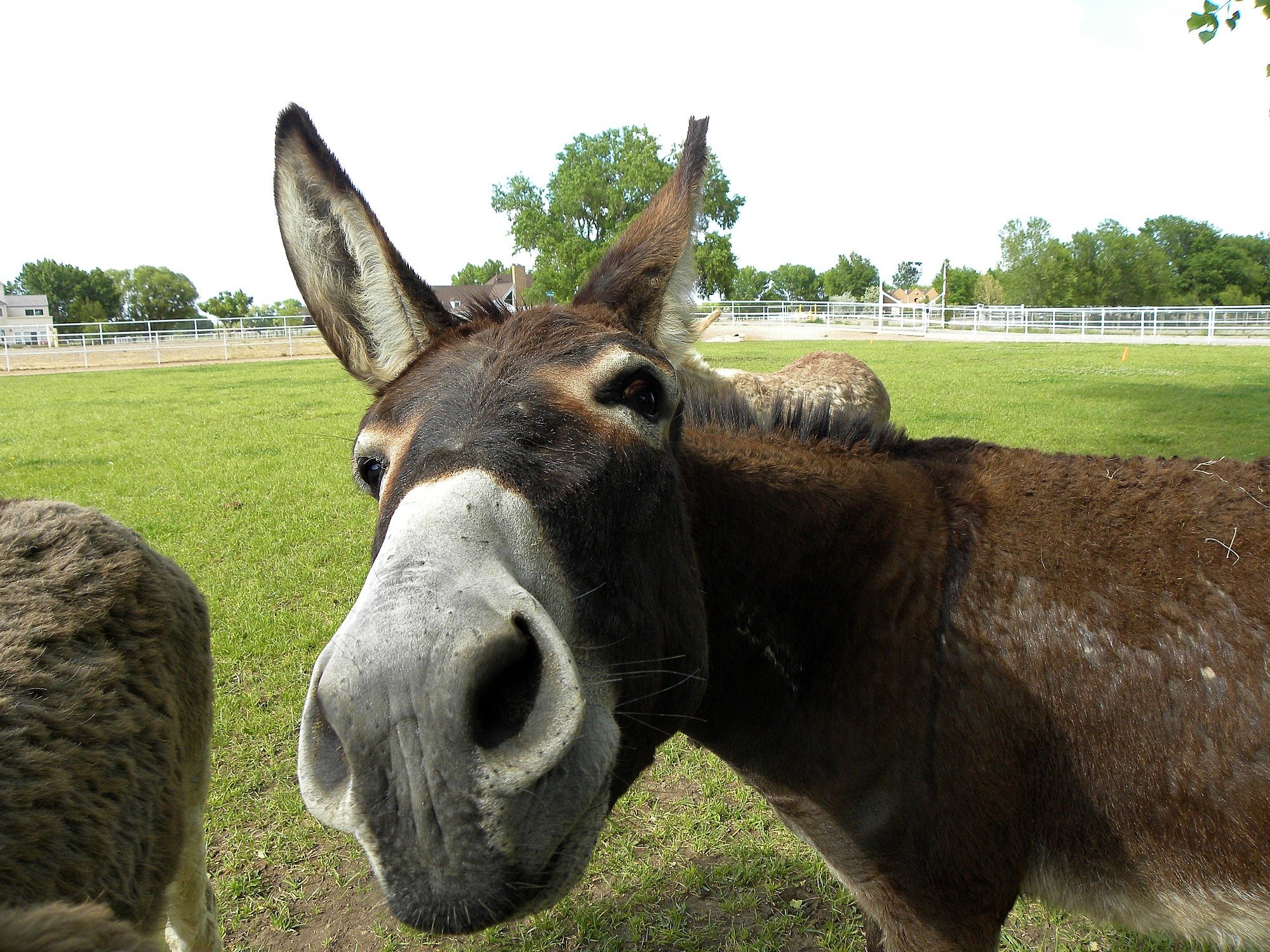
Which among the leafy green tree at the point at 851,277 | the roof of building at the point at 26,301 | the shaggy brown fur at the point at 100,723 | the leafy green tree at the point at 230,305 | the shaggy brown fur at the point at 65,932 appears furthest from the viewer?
the leafy green tree at the point at 851,277

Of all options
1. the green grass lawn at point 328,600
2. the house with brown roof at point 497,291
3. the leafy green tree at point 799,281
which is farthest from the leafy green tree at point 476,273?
the green grass lawn at point 328,600

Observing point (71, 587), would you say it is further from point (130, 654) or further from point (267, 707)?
point (267, 707)

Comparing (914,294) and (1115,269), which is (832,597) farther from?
(914,294)

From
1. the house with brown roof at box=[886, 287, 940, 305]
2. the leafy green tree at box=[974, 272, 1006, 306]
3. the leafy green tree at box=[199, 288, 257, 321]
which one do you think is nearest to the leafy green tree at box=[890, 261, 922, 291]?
the house with brown roof at box=[886, 287, 940, 305]

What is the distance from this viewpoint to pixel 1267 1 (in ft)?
20.1

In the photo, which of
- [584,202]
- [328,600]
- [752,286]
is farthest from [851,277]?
[328,600]

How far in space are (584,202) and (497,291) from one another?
36.4 m

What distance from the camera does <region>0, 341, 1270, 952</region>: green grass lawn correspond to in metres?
3.46

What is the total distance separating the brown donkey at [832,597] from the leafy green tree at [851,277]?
12288 cm

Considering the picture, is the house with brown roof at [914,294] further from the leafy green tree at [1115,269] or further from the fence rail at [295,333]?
the fence rail at [295,333]

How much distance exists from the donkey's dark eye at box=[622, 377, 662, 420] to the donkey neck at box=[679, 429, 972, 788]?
40cm

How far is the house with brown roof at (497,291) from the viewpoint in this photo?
2.49 m

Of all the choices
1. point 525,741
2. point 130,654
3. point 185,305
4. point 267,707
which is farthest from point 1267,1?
point 185,305

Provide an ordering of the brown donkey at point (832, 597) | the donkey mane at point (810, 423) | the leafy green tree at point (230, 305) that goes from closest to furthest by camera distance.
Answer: the brown donkey at point (832, 597) → the donkey mane at point (810, 423) → the leafy green tree at point (230, 305)
